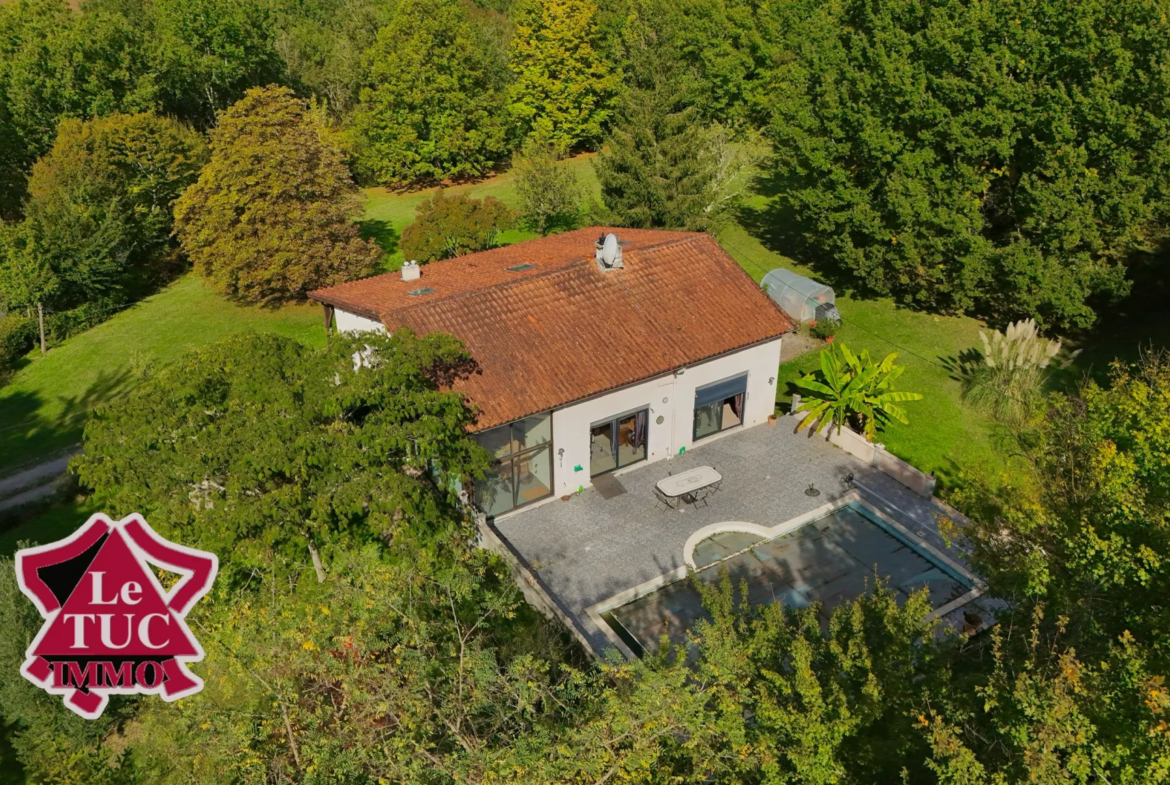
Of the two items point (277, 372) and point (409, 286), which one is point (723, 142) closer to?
point (409, 286)

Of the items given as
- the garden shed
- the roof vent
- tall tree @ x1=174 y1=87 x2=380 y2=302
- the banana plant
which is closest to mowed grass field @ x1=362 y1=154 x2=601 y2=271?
tall tree @ x1=174 y1=87 x2=380 y2=302

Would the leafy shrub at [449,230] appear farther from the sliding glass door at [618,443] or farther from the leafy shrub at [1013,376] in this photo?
the leafy shrub at [1013,376]

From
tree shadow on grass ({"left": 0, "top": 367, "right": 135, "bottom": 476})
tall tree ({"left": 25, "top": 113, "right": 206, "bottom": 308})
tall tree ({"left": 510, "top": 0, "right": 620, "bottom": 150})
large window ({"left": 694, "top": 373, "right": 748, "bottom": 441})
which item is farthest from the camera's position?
tall tree ({"left": 510, "top": 0, "right": 620, "bottom": 150})

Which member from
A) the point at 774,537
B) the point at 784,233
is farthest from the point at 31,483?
the point at 784,233

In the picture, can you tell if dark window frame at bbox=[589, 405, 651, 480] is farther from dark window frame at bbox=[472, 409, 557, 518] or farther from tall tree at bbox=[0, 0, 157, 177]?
tall tree at bbox=[0, 0, 157, 177]

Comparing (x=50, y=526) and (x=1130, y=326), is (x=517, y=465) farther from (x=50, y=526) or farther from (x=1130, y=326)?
(x=1130, y=326)

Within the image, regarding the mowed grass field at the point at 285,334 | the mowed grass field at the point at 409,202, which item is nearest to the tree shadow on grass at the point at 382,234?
the mowed grass field at the point at 409,202
